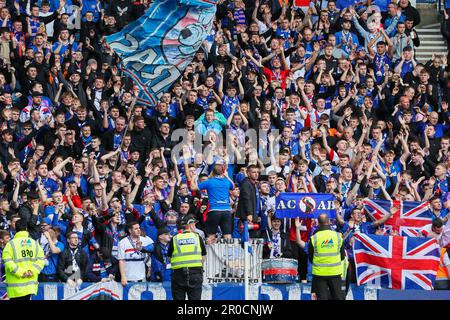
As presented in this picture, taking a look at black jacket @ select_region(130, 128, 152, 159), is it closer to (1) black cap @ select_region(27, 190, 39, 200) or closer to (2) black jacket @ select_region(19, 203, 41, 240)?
(1) black cap @ select_region(27, 190, 39, 200)

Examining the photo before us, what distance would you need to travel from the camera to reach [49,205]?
68.3 feet

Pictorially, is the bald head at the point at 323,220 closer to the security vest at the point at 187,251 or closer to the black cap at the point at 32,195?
the security vest at the point at 187,251

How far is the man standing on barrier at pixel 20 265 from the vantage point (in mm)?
18297

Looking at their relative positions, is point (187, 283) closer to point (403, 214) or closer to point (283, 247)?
point (283, 247)

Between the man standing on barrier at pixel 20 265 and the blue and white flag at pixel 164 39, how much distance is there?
20.9 ft

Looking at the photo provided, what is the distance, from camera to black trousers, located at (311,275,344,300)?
1895cm

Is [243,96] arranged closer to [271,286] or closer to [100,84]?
[100,84]

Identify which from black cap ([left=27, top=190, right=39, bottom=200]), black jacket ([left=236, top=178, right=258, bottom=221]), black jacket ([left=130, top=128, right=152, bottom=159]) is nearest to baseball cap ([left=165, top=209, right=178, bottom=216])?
black jacket ([left=236, top=178, right=258, bottom=221])

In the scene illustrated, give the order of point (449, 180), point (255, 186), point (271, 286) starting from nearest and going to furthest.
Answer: point (271, 286) < point (255, 186) < point (449, 180)

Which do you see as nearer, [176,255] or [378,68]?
[176,255]

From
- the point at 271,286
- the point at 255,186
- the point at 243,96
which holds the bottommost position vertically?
the point at 271,286

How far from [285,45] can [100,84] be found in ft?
13.9
